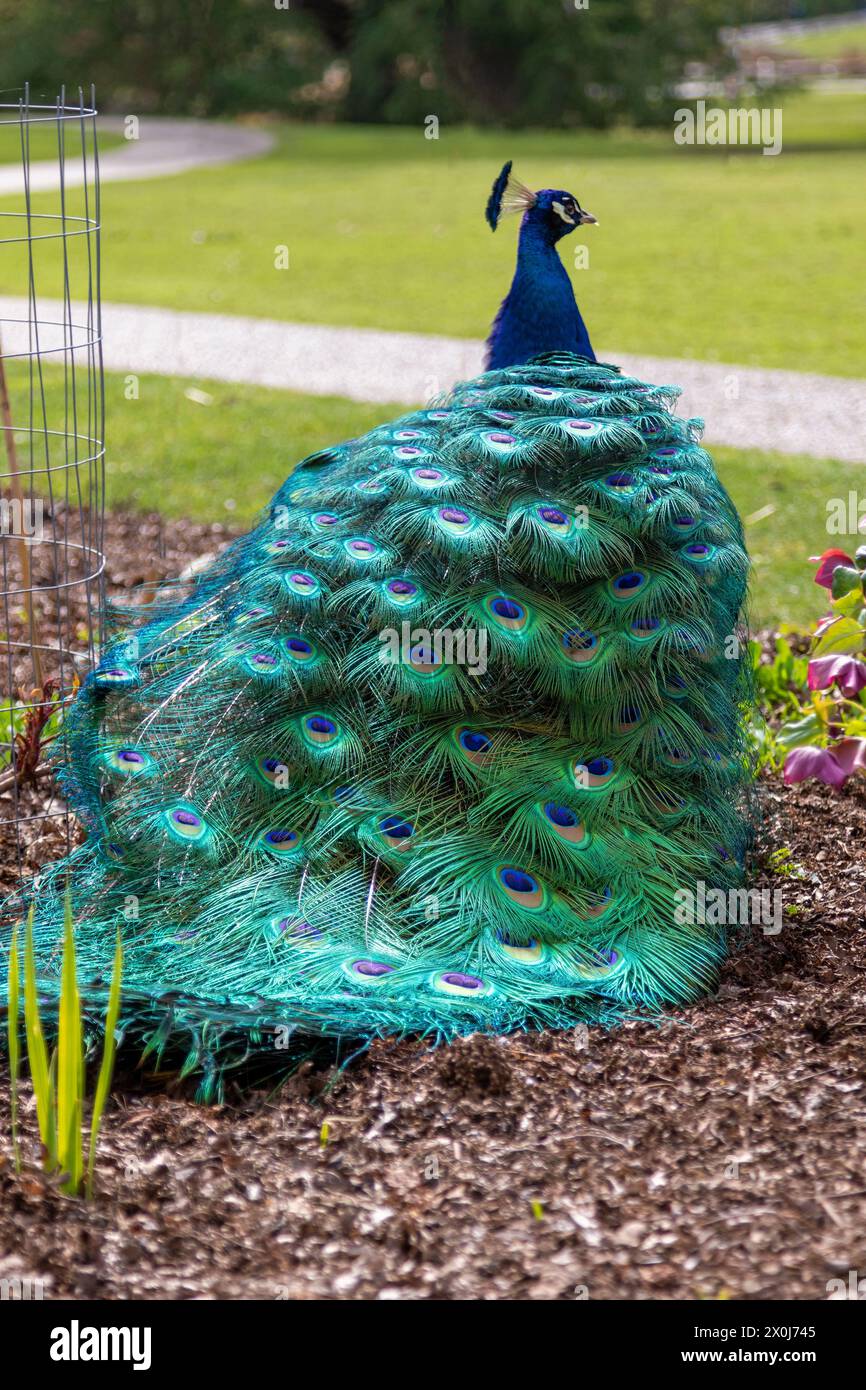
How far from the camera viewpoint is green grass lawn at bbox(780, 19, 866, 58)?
50875mm

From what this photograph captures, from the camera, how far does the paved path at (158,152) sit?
20781 millimetres

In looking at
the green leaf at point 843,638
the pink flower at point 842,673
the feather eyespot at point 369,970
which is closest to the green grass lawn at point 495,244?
the green leaf at point 843,638

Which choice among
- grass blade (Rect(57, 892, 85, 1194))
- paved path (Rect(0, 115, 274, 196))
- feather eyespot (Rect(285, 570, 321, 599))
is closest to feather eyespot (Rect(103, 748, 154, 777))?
feather eyespot (Rect(285, 570, 321, 599))

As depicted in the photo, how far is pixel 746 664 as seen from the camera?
155 inches

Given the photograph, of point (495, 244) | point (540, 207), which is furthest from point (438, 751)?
point (495, 244)

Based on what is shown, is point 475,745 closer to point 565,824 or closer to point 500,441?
point 565,824

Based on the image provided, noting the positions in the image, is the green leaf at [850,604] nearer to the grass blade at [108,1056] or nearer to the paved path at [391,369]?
the grass blade at [108,1056]

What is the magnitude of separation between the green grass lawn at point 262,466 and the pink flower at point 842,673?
220 centimetres

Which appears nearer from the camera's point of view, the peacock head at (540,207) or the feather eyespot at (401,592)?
the feather eyespot at (401,592)

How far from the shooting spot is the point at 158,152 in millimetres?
24750

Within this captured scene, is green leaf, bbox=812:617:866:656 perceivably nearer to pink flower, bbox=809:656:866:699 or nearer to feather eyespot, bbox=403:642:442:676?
pink flower, bbox=809:656:866:699

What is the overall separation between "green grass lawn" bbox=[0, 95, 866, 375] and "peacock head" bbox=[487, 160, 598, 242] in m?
5.47
